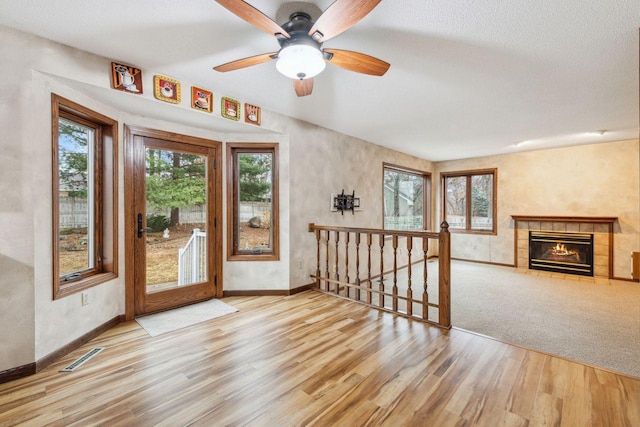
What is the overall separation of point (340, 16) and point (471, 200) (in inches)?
241

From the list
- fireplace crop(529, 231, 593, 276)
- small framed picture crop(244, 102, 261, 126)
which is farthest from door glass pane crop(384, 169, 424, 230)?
small framed picture crop(244, 102, 261, 126)

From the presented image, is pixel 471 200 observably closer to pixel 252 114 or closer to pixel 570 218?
pixel 570 218

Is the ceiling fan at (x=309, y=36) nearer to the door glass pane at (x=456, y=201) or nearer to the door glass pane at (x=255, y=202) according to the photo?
the door glass pane at (x=255, y=202)

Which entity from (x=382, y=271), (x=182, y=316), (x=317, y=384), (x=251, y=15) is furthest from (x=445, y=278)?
(x=182, y=316)

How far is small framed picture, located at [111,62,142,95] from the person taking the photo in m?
2.29

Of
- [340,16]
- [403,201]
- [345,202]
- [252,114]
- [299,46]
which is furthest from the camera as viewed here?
[403,201]

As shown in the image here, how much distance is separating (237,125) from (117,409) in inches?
106

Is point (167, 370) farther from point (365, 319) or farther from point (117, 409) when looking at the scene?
point (365, 319)

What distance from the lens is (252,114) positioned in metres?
3.25

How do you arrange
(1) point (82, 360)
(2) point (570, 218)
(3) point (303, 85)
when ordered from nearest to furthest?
(1) point (82, 360)
(3) point (303, 85)
(2) point (570, 218)

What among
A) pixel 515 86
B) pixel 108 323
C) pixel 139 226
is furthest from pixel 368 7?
pixel 108 323

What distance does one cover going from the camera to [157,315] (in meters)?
2.96

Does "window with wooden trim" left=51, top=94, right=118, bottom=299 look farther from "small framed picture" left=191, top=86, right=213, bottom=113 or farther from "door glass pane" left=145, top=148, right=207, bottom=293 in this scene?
"small framed picture" left=191, top=86, right=213, bottom=113

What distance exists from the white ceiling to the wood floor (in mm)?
2346
